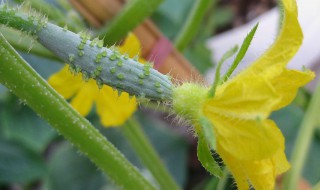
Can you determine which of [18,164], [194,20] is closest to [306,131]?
[194,20]

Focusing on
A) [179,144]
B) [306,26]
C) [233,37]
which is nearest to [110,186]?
[179,144]

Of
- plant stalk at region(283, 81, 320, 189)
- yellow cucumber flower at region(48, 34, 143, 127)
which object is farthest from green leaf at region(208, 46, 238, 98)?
plant stalk at region(283, 81, 320, 189)

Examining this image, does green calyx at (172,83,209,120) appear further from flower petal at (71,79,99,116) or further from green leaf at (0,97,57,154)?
green leaf at (0,97,57,154)

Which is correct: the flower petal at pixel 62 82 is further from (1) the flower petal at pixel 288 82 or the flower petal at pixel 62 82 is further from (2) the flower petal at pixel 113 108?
(1) the flower petal at pixel 288 82

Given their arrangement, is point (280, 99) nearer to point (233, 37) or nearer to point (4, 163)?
point (4, 163)

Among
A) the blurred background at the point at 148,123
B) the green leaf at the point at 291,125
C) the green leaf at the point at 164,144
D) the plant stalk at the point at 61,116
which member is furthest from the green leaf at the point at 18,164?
the plant stalk at the point at 61,116
